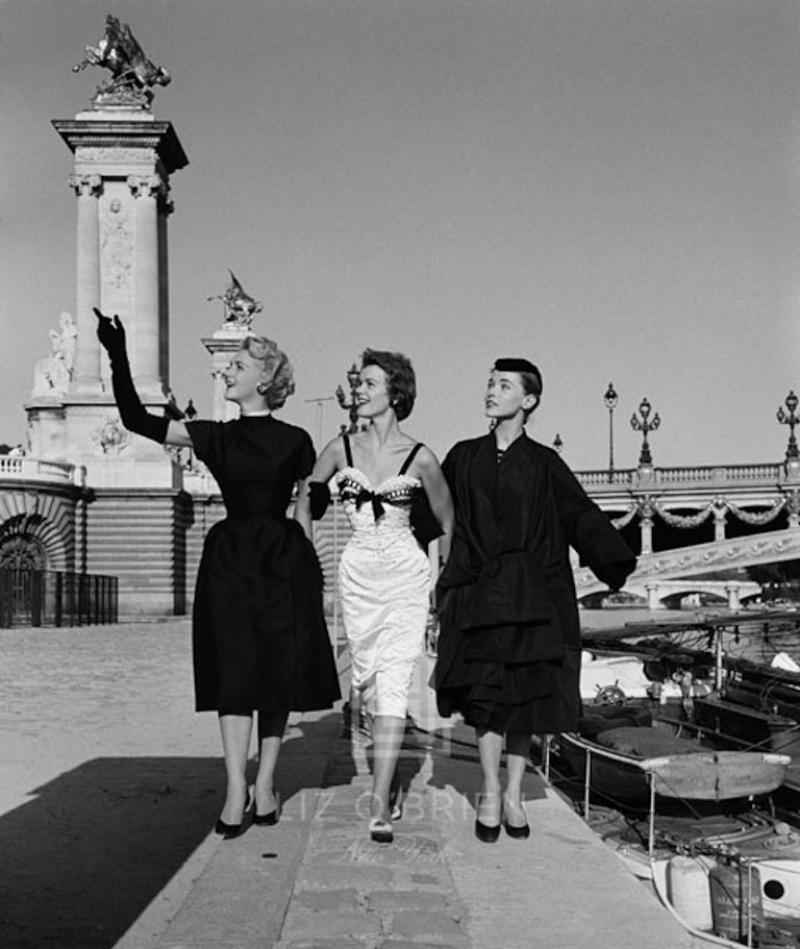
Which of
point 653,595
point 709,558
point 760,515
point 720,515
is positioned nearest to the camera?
point 709,558

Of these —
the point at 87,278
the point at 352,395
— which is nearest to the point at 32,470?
the point at 87,278

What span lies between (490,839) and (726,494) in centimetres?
6144

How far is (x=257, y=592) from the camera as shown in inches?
208

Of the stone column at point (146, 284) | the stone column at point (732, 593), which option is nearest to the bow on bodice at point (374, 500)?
the stone column at point (146, 284)

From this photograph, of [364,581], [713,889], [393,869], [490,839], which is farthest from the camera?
[713,889]

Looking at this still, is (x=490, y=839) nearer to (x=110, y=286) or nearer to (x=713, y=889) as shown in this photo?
(x=713, y=889)

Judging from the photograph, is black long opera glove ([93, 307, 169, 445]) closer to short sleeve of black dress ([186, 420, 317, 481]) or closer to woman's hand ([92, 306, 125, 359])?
woman's hand ([92, 306, 125, 359])

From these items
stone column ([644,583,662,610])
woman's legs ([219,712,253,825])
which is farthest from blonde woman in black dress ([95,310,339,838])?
stone column ([644,583,662,610])

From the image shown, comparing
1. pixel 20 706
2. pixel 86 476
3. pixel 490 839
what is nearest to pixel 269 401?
pixel 490 839

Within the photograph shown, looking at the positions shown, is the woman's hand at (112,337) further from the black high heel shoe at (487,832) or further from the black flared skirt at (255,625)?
the black high heel shoe at (487,832)

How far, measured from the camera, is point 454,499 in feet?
18.4

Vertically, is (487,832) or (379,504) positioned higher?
(379,504)

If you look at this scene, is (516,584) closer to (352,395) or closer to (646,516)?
(352,395)

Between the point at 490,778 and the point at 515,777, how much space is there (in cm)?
11
